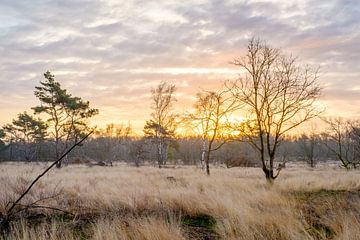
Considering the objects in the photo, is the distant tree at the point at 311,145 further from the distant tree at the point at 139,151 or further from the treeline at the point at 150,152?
the distant tree at the point at 139,151

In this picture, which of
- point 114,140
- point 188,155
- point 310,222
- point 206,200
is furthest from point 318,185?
point 114,140

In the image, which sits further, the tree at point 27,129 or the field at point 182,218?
the tree at point 27,129

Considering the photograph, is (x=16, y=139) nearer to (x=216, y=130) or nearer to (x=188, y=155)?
(x=188, y=155)

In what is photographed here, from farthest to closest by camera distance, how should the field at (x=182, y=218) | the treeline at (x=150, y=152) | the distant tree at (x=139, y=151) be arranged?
the treeline at (x=150, y=152)
the distant tree at (x=139, y=151)
the field at (x=182, y=218)

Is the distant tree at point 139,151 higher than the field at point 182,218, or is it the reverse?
the distant tree at point 139,151

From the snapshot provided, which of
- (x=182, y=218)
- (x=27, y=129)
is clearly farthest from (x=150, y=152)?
(x=182, y=218)

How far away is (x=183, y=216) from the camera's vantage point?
7492mm

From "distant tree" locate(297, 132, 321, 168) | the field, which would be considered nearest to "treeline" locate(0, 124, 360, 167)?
"distant tree" locate(297, 132, 321, 168)

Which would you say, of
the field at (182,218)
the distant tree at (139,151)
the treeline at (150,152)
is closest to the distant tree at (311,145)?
the treeline at (150,152)

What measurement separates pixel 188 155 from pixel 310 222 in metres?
61.0

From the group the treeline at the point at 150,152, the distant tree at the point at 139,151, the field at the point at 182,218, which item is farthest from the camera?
the treeline at the point at 150,152

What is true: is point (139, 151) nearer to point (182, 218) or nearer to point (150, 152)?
point (150, 152)

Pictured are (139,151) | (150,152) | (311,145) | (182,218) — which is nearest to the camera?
(182,218)

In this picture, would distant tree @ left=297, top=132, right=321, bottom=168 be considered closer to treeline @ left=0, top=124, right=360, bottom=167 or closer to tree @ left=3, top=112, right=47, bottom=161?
treeline @ left=0, top=124, right=360, bottom=167
